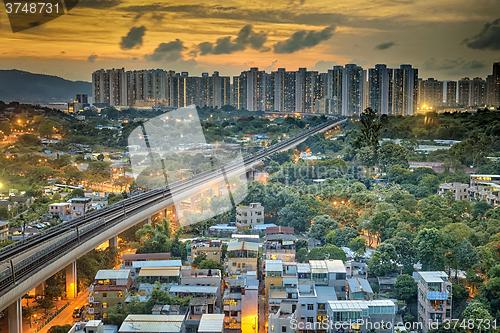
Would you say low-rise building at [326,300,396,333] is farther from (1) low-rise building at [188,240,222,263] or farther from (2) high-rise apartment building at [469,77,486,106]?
(2) high-rise apartment building at [469,77,486,106]

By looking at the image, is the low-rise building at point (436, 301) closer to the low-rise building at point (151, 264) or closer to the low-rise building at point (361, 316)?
the low-rise building at point (361, 316)

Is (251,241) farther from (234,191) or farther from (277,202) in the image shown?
(234,191)

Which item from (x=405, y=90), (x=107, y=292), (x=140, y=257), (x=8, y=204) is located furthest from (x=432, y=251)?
(x=405, y=90)

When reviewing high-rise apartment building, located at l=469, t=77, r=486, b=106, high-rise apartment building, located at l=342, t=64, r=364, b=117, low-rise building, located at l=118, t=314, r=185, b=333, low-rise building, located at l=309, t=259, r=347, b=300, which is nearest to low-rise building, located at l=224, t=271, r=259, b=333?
low-rise building, located at l=118, t=314, r=185, b=333

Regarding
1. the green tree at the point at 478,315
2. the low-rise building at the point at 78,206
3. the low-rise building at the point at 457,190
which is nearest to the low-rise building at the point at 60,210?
the low-rise building at the point at 78,206

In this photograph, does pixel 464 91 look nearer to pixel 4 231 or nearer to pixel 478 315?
pixel 478 315

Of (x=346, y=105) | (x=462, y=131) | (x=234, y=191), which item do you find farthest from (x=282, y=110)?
(x=234, y=191)
